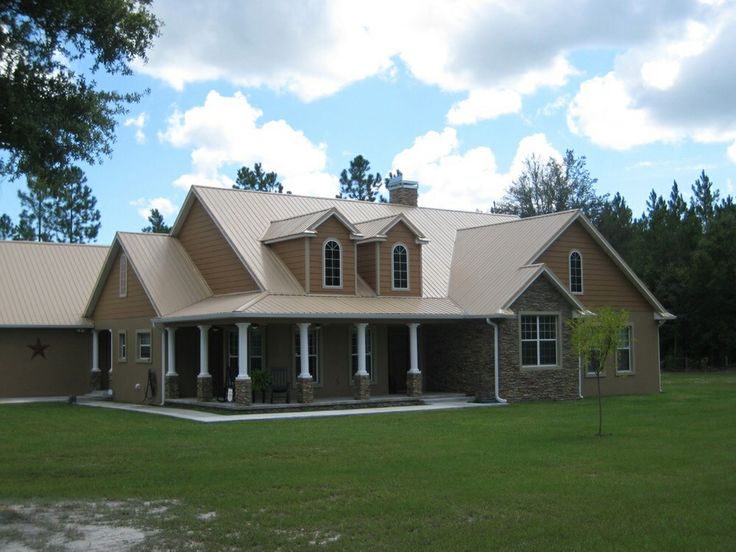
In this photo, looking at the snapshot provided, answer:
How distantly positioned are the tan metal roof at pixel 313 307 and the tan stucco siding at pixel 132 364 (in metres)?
1.88

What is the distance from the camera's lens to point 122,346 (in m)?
30.2

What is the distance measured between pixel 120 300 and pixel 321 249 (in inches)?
310

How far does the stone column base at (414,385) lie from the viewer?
1051 inches

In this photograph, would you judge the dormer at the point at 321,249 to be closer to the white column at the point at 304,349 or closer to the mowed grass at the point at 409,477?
the white column at the point at 304,349

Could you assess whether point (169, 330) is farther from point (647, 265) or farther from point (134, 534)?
point (647, 265)

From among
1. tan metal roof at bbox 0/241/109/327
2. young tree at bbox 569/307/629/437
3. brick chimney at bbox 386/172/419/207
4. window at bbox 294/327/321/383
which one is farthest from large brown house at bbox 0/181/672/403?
young tree at bbox 569/307/629/437

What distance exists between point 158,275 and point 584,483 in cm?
1935

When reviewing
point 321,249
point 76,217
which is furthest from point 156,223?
point 321,249

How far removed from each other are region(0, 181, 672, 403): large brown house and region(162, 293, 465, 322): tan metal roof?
73 millimetres

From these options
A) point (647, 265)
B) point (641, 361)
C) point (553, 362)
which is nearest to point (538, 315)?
point (553, 362)

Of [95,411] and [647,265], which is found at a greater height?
[647,265]

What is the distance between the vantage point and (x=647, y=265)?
174 ft

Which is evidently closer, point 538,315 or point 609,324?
point 609,324

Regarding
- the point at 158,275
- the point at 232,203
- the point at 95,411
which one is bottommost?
the point at 95,411
